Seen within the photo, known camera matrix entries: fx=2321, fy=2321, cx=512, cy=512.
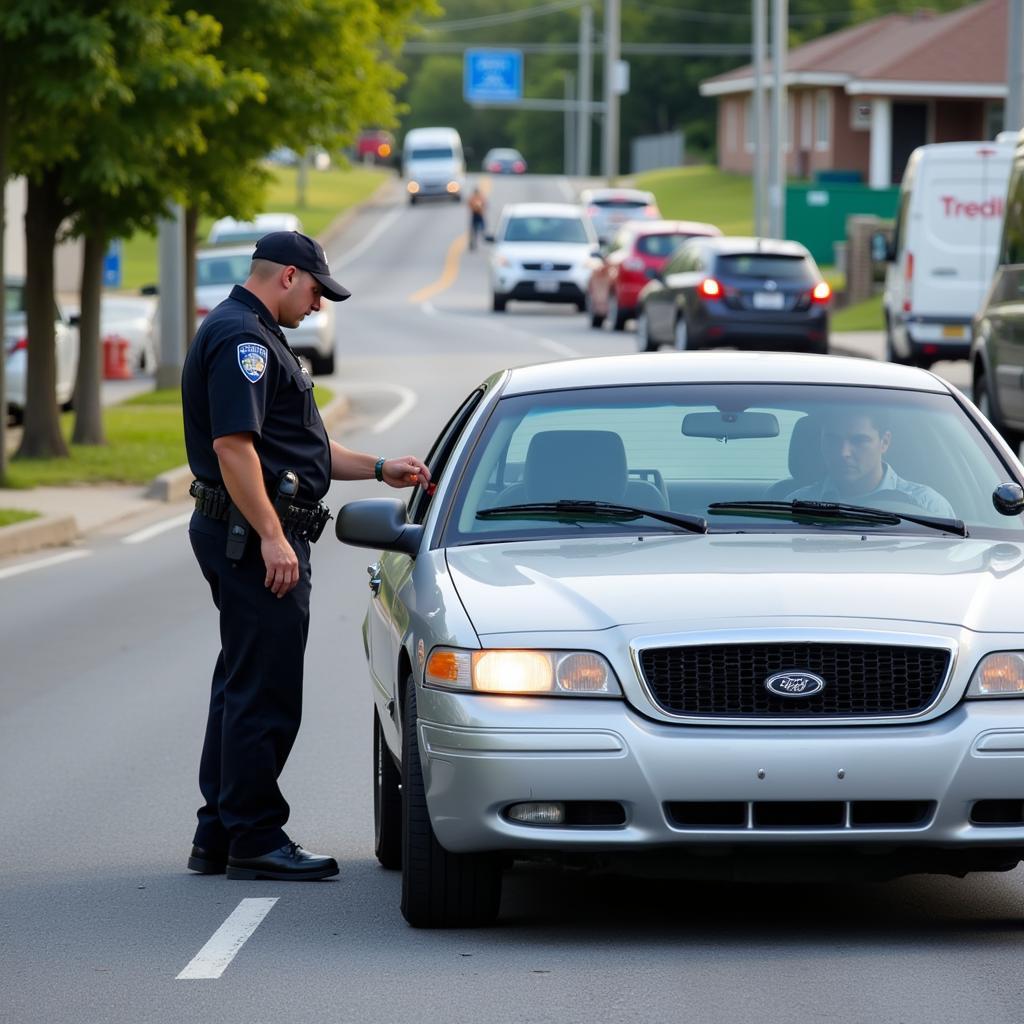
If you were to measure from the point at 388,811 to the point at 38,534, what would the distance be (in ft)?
35.1

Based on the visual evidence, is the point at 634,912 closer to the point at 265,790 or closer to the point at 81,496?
the point at 265,790

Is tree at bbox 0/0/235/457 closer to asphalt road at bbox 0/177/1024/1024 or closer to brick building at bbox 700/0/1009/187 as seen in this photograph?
asphalt road at bbox 0/177/1024/1024

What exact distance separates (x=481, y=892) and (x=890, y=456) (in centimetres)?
187

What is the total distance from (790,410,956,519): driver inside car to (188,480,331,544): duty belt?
139 cm

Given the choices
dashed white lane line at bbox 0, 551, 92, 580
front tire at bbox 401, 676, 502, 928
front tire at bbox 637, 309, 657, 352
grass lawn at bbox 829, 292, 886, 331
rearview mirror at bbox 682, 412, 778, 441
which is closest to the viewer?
front tire at bbox 401, 676, 502, 928

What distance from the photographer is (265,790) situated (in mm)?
6723

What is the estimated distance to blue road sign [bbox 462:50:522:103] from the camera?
350 ft

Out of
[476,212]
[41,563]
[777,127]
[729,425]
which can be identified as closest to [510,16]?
[476,212]

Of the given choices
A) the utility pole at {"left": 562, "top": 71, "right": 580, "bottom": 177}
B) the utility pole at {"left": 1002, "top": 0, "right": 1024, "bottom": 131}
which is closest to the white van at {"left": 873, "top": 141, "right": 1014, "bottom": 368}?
the utility pole at {"left": 1002, "top": 0, "right": 1024, "bottom": 131}

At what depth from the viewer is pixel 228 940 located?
6086 millimetres

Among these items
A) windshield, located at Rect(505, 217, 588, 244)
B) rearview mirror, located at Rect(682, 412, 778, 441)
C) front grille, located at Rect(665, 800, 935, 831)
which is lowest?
front grille, located at Rect(665, 800, 935, 831)

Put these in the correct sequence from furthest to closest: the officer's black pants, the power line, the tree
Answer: the power line, the tree, the officer's black pants

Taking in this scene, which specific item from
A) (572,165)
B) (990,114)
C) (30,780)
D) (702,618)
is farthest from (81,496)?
(572,165)

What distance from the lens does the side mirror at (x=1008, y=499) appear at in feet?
22.0
